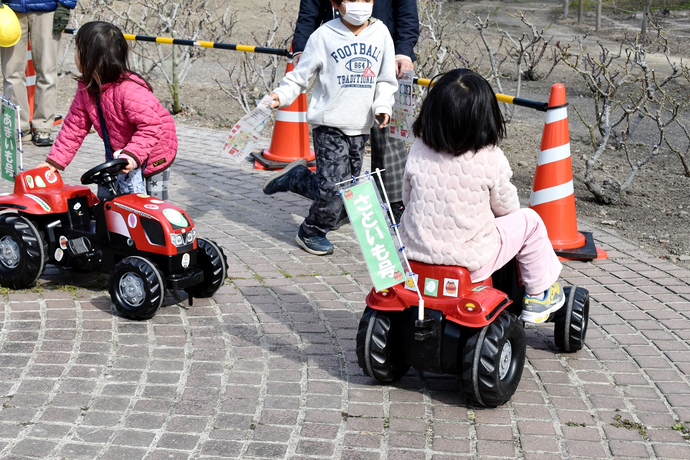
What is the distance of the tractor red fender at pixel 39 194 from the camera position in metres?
4.77

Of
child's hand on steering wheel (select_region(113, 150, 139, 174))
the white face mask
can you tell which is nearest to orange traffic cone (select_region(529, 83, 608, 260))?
the white face mask

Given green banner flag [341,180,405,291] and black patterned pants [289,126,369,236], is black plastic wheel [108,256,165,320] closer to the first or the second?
green banner flag [341,180,405,291]

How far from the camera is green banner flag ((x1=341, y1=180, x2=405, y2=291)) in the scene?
361 cm

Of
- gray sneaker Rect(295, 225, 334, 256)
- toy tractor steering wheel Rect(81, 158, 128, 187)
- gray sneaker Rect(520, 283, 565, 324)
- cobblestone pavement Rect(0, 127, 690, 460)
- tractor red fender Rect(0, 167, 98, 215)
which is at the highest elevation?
toy tractor steering wheel Rect(81, 158, 128, 187)

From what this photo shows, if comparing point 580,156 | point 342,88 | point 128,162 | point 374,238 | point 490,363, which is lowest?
point 490,363

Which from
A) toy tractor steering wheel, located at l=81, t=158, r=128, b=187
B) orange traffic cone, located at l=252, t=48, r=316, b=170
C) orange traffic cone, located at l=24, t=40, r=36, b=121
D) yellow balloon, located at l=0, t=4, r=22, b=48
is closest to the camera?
toy tractor steering wheel, located at l=81, t=158, r=128, b=187

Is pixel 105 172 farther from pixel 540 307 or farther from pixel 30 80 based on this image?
pixel 30 80

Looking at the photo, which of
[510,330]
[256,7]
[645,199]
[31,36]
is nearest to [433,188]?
[510,330]

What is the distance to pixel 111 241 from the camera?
15.4 ft

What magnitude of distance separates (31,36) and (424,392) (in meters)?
6.13

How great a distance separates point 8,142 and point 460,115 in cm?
289

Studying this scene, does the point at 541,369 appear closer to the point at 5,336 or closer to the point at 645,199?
the point at 5,336

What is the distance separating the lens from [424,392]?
3.93 metres

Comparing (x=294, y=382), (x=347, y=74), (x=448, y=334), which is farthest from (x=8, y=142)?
(x=448, y=334)
